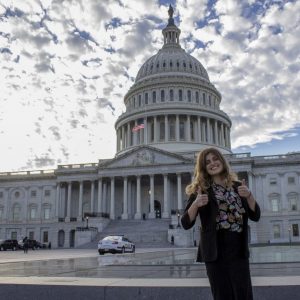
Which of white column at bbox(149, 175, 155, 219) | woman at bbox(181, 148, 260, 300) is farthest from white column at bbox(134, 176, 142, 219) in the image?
woman at bbox(181, 148, 260, 300)

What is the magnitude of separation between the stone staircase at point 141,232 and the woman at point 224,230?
177 ft

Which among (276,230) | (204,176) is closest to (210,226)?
(204,176)

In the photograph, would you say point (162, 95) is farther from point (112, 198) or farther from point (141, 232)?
point (141, 232)

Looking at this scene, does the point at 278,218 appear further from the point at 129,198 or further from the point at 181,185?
the point at 129,198

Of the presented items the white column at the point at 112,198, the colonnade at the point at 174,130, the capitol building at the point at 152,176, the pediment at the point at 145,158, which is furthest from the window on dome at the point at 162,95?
the white column at the point at 112,198

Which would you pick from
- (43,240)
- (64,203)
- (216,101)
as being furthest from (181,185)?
(216,101)

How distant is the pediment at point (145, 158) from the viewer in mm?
77688

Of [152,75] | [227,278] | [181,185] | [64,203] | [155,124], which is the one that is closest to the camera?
[227,278]

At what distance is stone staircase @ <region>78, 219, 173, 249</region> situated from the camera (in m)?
61.2

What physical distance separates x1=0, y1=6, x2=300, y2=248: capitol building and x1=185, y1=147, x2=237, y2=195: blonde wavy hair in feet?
181

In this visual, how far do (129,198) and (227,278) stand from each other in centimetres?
7696

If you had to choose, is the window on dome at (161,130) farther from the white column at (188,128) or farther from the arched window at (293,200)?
the arched window at (293,200)

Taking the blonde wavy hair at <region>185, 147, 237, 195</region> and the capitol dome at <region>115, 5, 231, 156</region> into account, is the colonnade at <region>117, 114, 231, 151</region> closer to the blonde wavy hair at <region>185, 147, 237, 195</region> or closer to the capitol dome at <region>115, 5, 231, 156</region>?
the capitol dome at <region>115, 5, 231, 156</region>

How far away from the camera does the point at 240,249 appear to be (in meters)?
5.16
